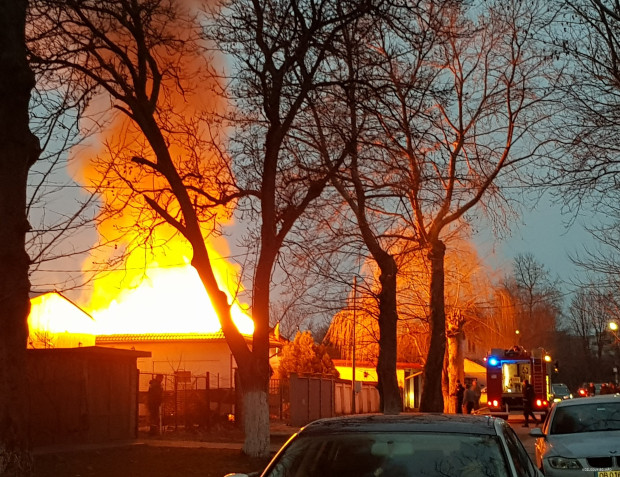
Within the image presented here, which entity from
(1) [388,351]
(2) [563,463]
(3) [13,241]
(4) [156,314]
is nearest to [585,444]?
(2) [563,463]

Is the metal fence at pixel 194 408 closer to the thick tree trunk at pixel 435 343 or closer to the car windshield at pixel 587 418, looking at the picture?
the thick tree trunk at pixel 435 343

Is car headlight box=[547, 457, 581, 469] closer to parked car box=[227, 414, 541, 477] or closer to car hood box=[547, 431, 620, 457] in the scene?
car hood box=[547, 431, 620, 457]

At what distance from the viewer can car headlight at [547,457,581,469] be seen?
10.2 m

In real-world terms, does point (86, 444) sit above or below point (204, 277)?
below

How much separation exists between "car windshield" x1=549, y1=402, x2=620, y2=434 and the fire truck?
Answer: 75.1 feet

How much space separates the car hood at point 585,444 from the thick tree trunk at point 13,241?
6377mm

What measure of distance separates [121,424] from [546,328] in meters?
59.7

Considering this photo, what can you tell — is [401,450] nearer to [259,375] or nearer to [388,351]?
[259,375]

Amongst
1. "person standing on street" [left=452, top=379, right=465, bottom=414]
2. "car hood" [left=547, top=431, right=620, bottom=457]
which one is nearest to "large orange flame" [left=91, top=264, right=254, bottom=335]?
"person standing on street" [left=452, top=379, right=465, bottom=414]

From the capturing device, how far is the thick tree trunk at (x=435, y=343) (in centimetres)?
2191

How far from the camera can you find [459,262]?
116 ft

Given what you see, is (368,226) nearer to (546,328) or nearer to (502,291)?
(502,291)

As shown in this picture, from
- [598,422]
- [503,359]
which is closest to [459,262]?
[503,359]

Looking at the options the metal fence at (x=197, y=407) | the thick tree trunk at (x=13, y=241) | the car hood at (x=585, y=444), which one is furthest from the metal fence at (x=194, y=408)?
the thick tree trunk at (x=13, y=241)
